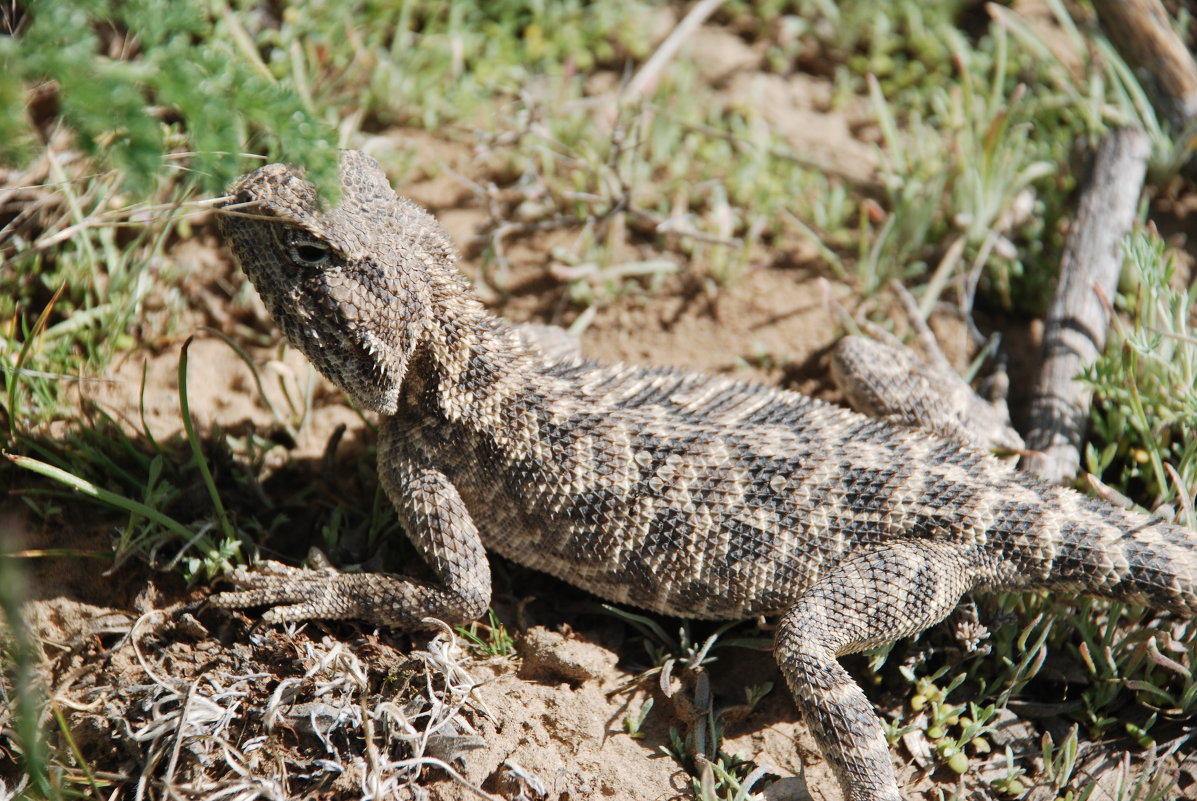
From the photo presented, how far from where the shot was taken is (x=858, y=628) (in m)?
3.22

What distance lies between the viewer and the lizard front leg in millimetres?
3348

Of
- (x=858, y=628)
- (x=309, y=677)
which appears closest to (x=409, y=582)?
(x=309, y=677)

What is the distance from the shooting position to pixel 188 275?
4.30 metres

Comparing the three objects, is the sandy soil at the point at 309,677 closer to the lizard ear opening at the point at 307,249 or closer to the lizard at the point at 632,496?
the lizard at the point at 632,496

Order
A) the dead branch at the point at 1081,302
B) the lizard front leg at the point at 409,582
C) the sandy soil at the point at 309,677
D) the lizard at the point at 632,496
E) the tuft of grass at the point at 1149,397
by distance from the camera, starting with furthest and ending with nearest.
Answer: the dead branch at the point at 1081,302 < the tuft of grass at the point at 1149,397 < the lizard front leg at the point at 409,582 < the lizard at the point at 632,496 < the sandy soil at the point at 309,677

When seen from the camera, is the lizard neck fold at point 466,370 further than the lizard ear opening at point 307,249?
Yes

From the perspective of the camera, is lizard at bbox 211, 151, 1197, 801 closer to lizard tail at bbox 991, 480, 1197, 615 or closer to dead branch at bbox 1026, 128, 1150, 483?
lizard tail at bbox 991, 480, 1197, 615

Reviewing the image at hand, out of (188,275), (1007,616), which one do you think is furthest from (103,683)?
(1007,616)

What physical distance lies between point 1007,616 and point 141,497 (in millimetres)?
3402

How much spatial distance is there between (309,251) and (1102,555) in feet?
9.74

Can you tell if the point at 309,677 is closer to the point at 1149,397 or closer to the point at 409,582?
the point at 409,582

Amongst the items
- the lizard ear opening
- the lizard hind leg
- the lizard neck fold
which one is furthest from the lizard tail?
the lizard ear opening

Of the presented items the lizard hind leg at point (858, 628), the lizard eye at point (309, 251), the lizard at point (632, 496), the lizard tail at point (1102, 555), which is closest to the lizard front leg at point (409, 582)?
the lizard at point (632, 496)

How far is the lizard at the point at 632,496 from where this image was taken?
3.19 metres
